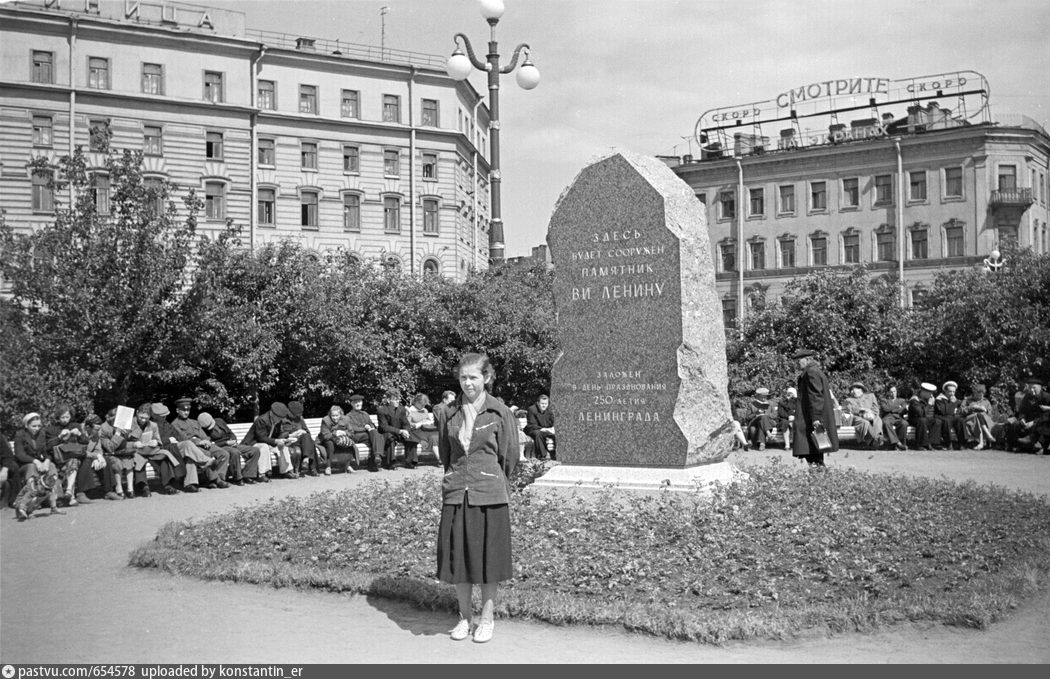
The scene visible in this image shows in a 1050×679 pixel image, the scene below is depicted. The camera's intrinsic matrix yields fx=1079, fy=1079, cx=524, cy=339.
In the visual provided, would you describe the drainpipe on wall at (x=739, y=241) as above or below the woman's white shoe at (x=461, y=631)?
above

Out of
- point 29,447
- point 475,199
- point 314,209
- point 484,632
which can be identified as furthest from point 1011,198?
point 484,632

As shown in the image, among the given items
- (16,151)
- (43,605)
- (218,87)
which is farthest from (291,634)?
(218,87)


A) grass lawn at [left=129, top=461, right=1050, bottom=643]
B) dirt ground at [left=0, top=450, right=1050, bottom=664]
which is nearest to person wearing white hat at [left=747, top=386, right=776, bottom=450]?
grass lawn at [left=129, top=461, right=1050, bottom=643]

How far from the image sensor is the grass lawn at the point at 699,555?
7.46 metres

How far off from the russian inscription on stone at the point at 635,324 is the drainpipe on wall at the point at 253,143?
1973 inches

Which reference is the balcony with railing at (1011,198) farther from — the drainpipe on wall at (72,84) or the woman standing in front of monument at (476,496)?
the woman standing in front of monument at (476,496)

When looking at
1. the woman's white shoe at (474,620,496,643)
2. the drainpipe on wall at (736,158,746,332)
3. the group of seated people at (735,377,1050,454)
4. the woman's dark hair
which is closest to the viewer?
the woman's white shoe at (474,620,496,643)

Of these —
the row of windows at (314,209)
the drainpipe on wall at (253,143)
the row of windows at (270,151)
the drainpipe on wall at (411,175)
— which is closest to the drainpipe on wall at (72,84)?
the row of windows at (270,151)

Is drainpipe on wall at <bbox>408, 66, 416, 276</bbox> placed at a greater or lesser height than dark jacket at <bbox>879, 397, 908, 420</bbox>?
greater

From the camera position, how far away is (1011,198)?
5875 centimetres

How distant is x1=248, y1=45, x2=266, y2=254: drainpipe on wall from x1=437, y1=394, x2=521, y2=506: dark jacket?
54.5 m

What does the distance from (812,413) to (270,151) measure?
52824mm

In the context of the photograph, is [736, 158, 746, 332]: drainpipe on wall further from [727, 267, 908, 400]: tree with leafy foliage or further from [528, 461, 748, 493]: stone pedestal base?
[528, 461, 748, 493]: stone pedestal base

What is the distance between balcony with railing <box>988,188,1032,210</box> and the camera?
58219mm
